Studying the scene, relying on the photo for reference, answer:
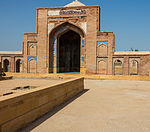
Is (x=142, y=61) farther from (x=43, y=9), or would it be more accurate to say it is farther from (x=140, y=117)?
(x=140, y=117)

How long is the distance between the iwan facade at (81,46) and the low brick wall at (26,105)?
534 inches

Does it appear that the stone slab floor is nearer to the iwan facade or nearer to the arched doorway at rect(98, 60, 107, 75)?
the arched doorway at rect(98, 60, 107, 75)

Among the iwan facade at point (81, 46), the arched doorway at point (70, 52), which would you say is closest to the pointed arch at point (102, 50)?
the iwan facade at point (81, 46)

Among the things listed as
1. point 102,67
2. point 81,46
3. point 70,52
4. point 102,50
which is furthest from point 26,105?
point 70,52

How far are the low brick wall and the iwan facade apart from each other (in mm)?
13553

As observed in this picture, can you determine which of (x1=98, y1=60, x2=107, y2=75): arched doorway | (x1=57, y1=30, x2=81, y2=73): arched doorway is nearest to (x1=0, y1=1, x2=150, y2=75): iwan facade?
(x1=98, y1=60, x2=107, y2=75): arched doorway

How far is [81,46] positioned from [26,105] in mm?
15973

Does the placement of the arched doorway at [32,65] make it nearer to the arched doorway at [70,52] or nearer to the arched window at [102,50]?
the arched doorway at [70,52]

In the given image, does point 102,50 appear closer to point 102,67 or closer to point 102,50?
point 102,50

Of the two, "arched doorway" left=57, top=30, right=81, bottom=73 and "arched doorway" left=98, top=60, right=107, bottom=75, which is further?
"arched doorway" left=57, top=30, right=81, bottom=73

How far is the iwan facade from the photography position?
17.4 m

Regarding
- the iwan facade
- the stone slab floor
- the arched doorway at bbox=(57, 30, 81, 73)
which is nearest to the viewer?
the stone slab floor

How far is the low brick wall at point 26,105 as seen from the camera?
96.1 inches

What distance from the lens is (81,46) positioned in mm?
18516
